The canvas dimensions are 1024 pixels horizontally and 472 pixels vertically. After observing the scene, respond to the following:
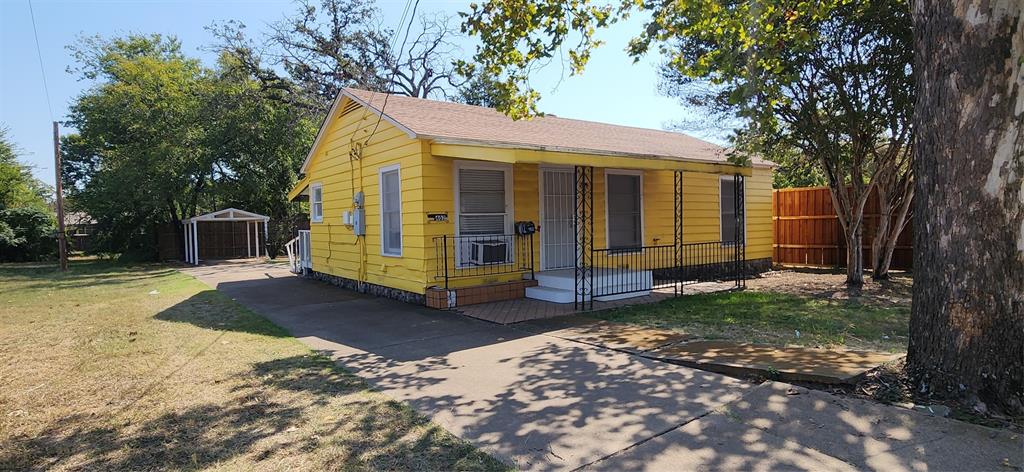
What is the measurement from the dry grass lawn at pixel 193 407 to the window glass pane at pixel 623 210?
261 inches

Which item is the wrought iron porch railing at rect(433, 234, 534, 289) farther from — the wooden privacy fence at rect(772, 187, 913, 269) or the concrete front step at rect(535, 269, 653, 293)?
the wooden privacy fence at rect(772, 187, 913, 269)

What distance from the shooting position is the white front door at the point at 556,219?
33.7ft

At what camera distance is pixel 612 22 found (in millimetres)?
8648

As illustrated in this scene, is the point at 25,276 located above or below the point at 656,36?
below

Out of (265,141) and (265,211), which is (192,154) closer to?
(265,141)

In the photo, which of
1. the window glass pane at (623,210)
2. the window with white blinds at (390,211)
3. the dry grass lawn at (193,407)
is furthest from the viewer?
the window glass pane at (623,210)

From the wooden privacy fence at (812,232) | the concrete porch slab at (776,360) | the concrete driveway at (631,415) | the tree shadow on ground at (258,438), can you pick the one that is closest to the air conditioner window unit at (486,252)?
the concrete driveway at (631,415)

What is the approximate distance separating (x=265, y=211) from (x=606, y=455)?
86.4 feet

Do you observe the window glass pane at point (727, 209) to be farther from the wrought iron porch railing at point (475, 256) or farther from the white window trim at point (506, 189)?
the white window trim at point (506, 189)

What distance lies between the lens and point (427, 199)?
343 inches

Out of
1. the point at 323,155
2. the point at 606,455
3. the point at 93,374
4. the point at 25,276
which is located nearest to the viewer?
the point at 606,455

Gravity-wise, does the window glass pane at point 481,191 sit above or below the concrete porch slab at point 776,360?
above

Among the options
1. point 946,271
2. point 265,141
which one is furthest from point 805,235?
point 265,141

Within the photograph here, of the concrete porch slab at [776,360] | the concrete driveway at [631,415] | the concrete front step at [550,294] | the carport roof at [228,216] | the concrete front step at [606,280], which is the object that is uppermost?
the carport roof at [228,216]
